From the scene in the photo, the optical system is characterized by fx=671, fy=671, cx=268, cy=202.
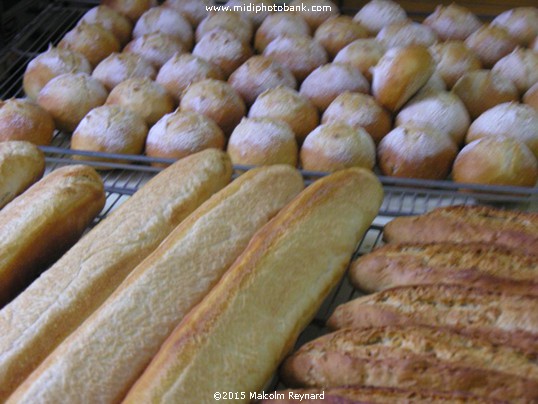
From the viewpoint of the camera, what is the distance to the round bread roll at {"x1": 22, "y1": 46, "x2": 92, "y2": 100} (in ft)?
6.16

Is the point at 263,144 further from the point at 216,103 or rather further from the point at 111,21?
the point at 111,21

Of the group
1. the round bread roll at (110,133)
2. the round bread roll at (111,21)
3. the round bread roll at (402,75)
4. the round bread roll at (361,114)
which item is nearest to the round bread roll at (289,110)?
the round bread roll at (361,114)

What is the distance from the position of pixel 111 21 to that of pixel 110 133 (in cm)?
70

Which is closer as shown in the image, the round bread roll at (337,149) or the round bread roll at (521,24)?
the round bread roll at (337,149)

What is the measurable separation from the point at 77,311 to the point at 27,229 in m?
0.25

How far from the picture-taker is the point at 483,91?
1.68 metres

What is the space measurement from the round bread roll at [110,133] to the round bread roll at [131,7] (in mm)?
715

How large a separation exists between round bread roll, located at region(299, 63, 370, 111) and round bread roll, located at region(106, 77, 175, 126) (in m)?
0.36

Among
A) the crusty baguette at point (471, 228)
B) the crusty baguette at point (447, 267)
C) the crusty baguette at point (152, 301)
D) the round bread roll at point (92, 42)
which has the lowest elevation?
the crusty baguette at point (471, 228)

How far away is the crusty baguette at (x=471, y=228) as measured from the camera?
1117mm

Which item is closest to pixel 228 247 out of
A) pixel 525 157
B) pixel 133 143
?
pixel 133 143

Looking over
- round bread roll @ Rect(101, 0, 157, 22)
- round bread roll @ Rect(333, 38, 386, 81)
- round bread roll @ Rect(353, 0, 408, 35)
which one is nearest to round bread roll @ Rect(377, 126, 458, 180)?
round bread roll @ Rect(333, 38, 386, 81)

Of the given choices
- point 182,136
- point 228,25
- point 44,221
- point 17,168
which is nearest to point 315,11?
point 228,25

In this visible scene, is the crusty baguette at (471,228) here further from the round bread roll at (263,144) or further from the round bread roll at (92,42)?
the round bread roll at (92,42)
